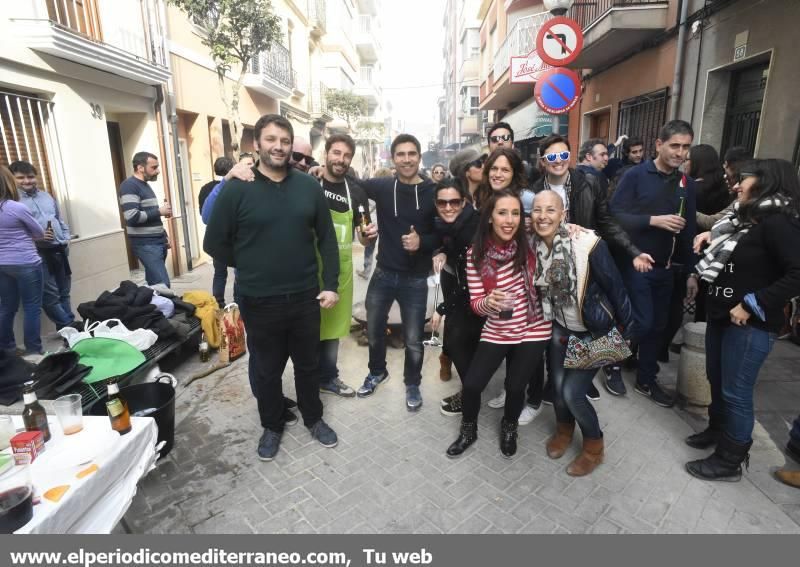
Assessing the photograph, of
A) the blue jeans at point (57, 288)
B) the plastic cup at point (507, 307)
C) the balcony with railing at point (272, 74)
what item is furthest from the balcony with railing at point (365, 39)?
the plastic cup at point (507, 307)

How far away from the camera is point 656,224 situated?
3732 mm

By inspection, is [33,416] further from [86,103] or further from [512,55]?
[512,55]

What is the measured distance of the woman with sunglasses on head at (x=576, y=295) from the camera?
9.39 ft

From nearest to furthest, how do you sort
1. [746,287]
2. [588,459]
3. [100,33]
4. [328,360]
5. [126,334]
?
[746,287]
[588,459]
[126,334]
[328,360]
[100,33]

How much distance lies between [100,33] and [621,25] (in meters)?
8.52

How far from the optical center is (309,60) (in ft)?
67.2

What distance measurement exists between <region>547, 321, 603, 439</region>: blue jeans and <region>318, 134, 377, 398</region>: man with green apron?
67.0 inches

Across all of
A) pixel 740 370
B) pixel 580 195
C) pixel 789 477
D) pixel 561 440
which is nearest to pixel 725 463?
pixel 789 477

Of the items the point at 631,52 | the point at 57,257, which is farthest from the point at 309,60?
the point at 57,257

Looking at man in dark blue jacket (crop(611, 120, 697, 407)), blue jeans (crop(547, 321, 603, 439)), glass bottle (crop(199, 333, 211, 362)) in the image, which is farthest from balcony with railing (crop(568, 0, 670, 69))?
glass bottle (crop(199, 333, 211, 362))

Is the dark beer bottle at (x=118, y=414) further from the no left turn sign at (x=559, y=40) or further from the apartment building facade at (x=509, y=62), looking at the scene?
the apartment building facade at (x=509, y=62)

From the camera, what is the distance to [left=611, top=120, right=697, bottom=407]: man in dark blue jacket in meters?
3.81

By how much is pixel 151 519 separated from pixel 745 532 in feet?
11.2

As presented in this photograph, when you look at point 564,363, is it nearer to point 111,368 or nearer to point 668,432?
point 668,432
